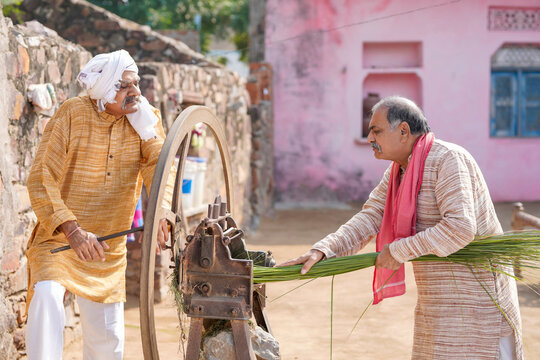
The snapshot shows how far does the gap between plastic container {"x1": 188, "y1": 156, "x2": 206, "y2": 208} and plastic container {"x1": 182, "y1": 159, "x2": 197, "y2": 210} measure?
0.08 m

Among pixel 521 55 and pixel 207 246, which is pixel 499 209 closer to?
pixel 521 55

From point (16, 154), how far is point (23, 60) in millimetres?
511

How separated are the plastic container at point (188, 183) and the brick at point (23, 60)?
223 cm

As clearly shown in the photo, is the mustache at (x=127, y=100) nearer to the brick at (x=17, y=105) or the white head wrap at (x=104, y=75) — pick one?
the white head wrap at (x=104, y=75)

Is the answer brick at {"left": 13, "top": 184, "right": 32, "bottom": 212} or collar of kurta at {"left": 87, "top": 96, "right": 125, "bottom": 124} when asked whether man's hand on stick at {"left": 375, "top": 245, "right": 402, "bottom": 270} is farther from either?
brick at {"left": 13, "top": 184, "right": 32, "bottom": 212}

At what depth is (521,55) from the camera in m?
11.1

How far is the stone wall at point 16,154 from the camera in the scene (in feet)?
10.7

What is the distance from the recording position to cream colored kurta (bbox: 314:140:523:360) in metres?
2.46

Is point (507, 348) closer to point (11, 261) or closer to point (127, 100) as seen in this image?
point (127, 100)

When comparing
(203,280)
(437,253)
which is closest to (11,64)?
(203,280)

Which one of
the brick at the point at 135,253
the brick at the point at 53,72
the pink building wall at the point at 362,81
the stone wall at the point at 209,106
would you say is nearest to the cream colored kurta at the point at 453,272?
the stone wall at the point at 209,106

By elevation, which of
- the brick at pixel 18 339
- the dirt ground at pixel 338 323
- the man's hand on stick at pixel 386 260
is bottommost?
the dirt ground at pixel 338 323

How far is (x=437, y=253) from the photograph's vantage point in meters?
2.48

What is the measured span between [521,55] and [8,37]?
9.54 meters
